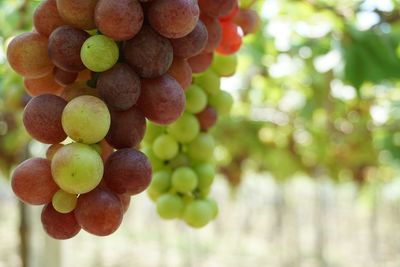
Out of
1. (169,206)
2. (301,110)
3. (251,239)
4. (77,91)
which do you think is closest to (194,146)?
(169,206)

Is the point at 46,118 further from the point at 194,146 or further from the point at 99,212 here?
the point at 194,146

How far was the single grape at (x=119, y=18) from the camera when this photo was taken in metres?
0.55

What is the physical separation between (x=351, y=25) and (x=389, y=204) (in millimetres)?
13839

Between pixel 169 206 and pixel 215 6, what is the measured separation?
0.37 m

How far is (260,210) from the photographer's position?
1602cm

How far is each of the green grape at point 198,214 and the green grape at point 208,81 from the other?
0.67ft

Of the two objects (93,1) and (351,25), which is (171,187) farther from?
(351,25)

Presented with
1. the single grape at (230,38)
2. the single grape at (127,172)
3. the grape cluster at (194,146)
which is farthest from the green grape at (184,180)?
the single grape at (127,172)

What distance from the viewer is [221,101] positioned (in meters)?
0.94

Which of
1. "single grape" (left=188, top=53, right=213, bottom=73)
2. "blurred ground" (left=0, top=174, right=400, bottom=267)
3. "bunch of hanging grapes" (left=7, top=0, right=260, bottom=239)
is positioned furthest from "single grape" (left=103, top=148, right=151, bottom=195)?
"blurred ground" (left=0, top=174, right=400, bottom=267)

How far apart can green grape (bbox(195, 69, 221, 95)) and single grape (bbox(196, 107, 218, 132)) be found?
0.11 feet

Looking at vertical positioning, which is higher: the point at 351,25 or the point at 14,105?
the point at 351,25

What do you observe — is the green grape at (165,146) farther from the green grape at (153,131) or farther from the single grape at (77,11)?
the single grape at (77,11)

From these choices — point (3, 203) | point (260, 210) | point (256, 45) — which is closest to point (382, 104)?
point (256, 45)
